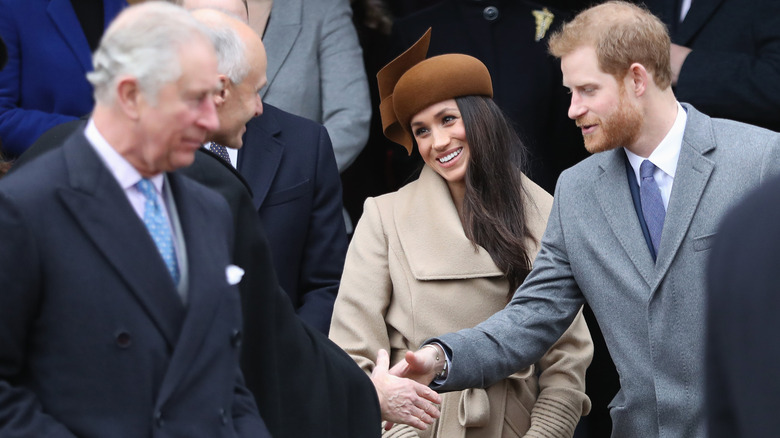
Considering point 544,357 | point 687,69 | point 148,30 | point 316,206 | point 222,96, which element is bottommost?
point 544,357

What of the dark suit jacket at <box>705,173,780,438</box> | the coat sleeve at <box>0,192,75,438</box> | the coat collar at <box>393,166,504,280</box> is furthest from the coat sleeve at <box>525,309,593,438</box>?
the dark suit jacket at <box>705,173,780,438</box>

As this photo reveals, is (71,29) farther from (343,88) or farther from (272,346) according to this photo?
(272,346)

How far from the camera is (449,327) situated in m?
4.24

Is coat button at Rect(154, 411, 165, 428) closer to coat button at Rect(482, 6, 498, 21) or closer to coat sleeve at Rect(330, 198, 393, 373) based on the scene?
coat sleeve at Rect(330, 198, 393, 373)

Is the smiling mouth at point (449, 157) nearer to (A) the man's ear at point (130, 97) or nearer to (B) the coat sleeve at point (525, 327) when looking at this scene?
(B) the coat sleeve at point (525, 327)

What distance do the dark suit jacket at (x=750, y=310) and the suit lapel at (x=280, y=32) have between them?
3664 millimetres

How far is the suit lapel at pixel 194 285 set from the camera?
7.84ft

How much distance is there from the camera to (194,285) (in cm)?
246

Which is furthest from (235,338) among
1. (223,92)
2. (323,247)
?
(323,247)

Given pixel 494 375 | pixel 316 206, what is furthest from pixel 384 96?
pixel 494 375

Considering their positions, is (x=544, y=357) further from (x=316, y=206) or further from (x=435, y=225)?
(x=316, y=206)

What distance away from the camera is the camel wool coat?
4160 mm

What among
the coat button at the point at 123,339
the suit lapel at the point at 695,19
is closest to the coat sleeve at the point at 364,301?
the suit lapel at the point at 695,19

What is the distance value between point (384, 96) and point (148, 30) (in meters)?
2.40
